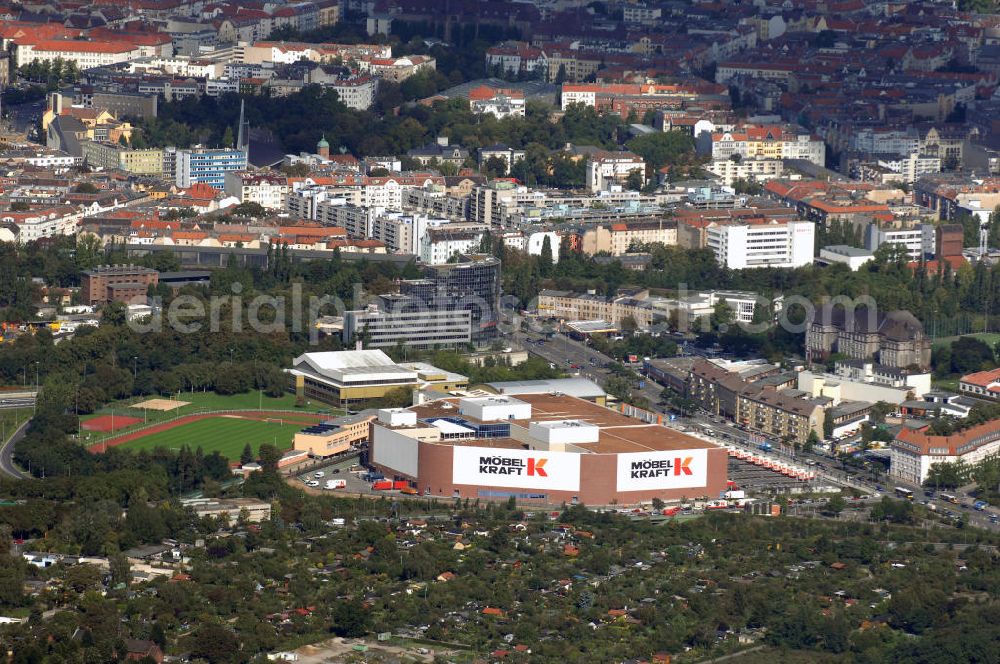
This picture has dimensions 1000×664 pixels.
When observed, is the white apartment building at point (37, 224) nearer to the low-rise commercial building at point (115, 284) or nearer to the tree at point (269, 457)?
the low-rise commercial building at point (115, 284)

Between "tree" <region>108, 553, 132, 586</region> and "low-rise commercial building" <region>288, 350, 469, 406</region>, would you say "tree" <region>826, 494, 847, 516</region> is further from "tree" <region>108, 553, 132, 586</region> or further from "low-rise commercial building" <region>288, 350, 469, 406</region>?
"tree" <region>108, 553, 132, 586</region>

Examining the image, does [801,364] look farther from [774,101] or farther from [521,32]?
[521,32]

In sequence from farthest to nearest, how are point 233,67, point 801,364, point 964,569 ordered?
1. point 233,67
2. point 801,364
3. point 964,569

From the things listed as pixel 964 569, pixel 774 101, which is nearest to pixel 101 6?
pixel 774 101

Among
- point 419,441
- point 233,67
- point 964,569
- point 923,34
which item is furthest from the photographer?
point 923,34

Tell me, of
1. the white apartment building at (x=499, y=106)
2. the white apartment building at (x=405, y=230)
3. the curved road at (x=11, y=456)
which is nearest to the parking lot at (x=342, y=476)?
the curved road at (x=11, y=456)
